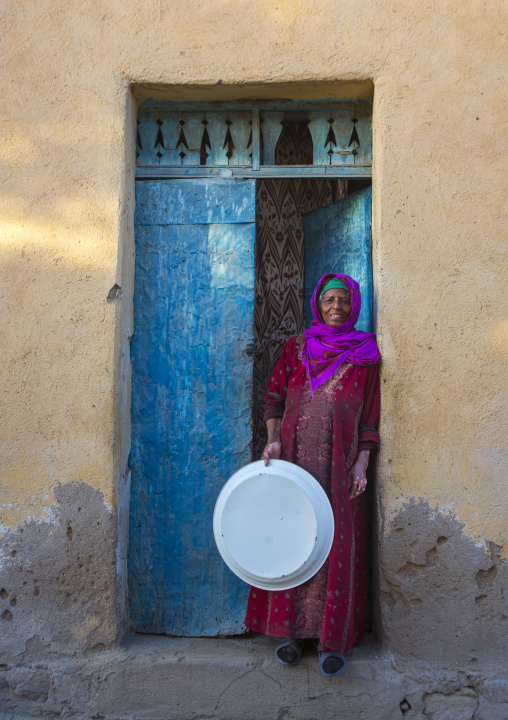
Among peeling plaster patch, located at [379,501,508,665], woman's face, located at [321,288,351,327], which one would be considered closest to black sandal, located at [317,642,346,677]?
peeling plaster patch, located at [379,501,508,665]

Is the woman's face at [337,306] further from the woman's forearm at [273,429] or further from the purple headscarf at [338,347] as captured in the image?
the woman's forearm at [273,429]

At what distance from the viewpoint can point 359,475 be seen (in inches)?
95.8

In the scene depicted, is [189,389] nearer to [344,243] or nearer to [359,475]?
[359,475]

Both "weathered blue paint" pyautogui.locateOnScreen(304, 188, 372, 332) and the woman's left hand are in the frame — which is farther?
"weathered blue paint" pyautogui.locateOnScreen(304, 188, 372, 332)

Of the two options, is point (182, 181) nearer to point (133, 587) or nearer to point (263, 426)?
point (263, 426)

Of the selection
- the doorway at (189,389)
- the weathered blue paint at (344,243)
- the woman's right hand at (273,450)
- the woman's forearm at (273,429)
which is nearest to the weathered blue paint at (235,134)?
the doorway at (189,389)

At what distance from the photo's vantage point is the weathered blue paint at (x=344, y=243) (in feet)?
9.45

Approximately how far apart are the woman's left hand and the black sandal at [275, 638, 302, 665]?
0.68 m

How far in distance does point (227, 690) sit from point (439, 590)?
3.39ft

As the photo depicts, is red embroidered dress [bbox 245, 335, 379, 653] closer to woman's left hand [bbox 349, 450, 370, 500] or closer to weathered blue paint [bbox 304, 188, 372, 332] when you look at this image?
woman's left hand [bbox 349, 450, 370, 500]

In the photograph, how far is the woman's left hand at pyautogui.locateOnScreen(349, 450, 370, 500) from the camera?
2426 mm

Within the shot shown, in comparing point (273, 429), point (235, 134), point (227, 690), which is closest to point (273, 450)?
point (273, 429)

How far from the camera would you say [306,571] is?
2.21 meters

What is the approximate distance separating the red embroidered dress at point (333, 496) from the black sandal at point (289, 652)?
0.05 meters
